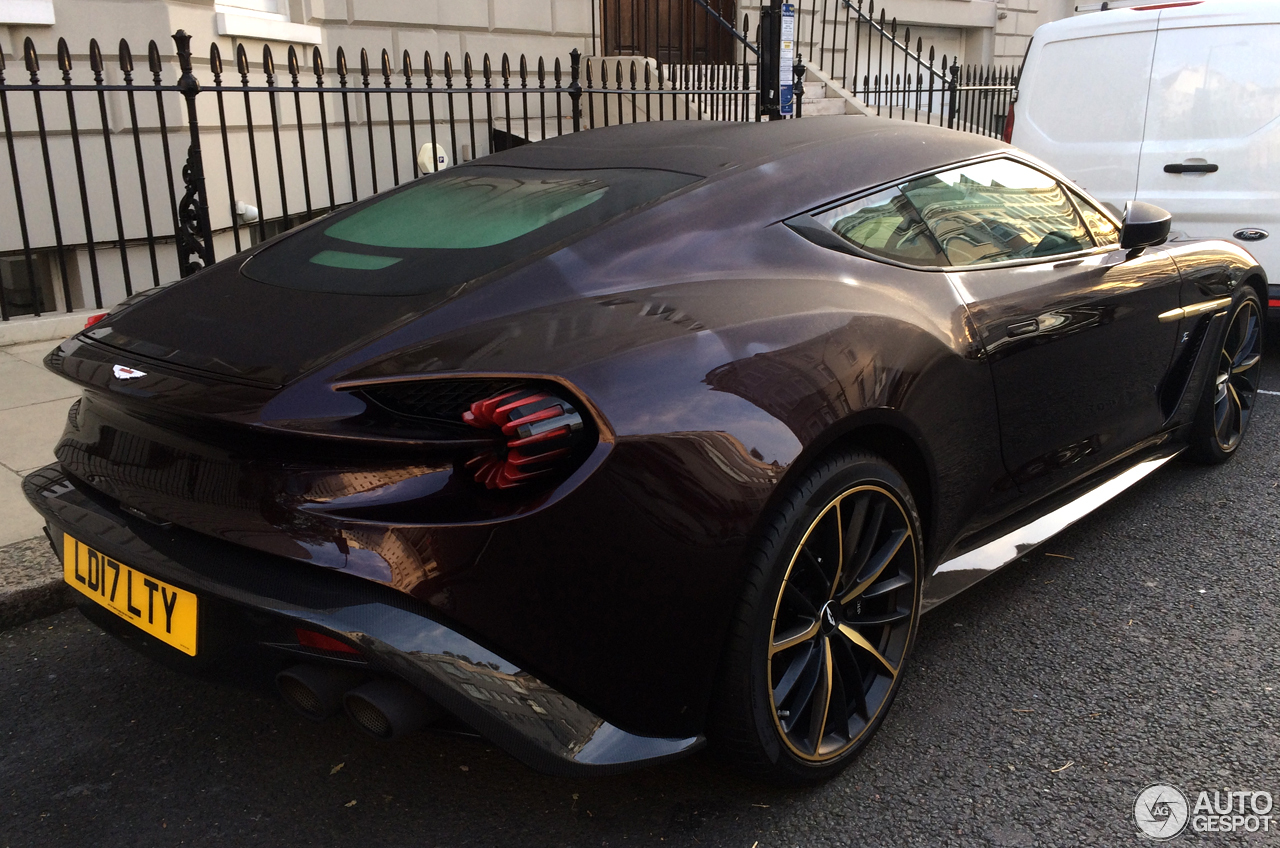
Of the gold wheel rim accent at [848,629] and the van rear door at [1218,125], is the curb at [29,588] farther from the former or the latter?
the van rear door at [1218,125]

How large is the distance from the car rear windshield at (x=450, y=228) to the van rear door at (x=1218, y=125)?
4.39 meters

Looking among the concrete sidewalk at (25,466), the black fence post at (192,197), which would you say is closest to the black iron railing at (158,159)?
the black fence post at (192,197)

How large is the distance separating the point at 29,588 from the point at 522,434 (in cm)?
212

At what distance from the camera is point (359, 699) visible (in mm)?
1857

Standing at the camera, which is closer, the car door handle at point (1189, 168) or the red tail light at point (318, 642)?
the red tail light at point (318, 642)

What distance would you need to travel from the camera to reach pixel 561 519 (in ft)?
5.98

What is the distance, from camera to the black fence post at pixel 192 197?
5395 mm

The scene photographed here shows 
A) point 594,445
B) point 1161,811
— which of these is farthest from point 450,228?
point 1161,811

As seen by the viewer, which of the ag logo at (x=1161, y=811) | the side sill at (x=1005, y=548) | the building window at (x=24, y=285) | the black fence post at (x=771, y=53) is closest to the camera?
the ag logo at (x=1161, y=811)

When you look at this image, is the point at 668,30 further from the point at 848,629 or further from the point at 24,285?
the point at 848,629

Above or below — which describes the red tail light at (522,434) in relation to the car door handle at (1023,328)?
above

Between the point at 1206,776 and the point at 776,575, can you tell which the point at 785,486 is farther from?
the point at 1206,776

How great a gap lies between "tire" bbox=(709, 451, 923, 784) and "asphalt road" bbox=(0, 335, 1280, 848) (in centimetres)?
14

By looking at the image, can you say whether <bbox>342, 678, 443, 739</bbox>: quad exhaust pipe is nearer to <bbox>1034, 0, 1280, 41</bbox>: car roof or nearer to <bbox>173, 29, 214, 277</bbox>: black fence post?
<bbox>173, 29, 214, 277</bbox>: black fence post
